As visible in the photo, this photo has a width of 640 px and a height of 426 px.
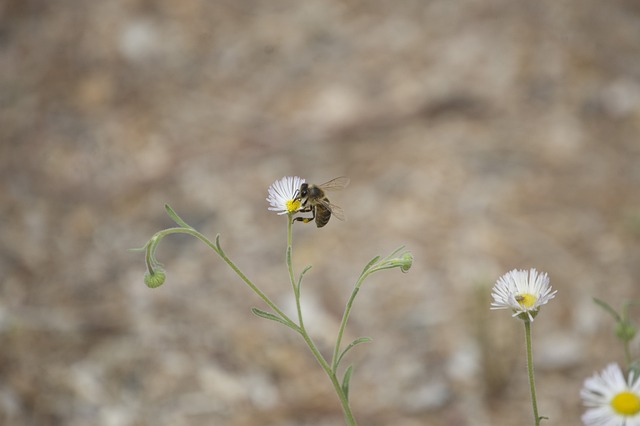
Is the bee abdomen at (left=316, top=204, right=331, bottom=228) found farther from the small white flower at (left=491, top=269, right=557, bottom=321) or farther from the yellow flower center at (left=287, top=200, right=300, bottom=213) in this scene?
the small white flower at (left=491, top=269, right=557, bottom=321)

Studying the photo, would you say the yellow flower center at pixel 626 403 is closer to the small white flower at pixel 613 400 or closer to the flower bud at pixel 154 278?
the small white flower at pixel 613 400

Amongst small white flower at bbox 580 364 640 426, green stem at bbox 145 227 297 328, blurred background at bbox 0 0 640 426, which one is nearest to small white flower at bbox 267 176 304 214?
green stem at bbox 145 227 297 328

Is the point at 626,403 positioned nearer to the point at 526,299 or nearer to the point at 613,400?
the point at 613,400

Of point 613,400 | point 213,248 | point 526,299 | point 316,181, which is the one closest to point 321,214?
point 213,248

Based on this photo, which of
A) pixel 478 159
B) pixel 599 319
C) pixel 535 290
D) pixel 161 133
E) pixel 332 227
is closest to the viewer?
pixel 535 290

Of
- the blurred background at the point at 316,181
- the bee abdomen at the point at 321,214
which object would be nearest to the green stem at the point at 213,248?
the bee abdomen at the point at 321,214

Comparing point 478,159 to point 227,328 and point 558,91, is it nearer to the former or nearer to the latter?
point 558,91

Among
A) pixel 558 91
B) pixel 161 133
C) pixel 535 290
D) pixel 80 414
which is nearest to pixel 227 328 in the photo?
pixel 80 414

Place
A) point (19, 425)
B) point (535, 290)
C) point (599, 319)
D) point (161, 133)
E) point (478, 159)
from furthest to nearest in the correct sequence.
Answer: point (161, 133), point (478, 159), point (599, 319), point (19, 425), point (535, 290)
